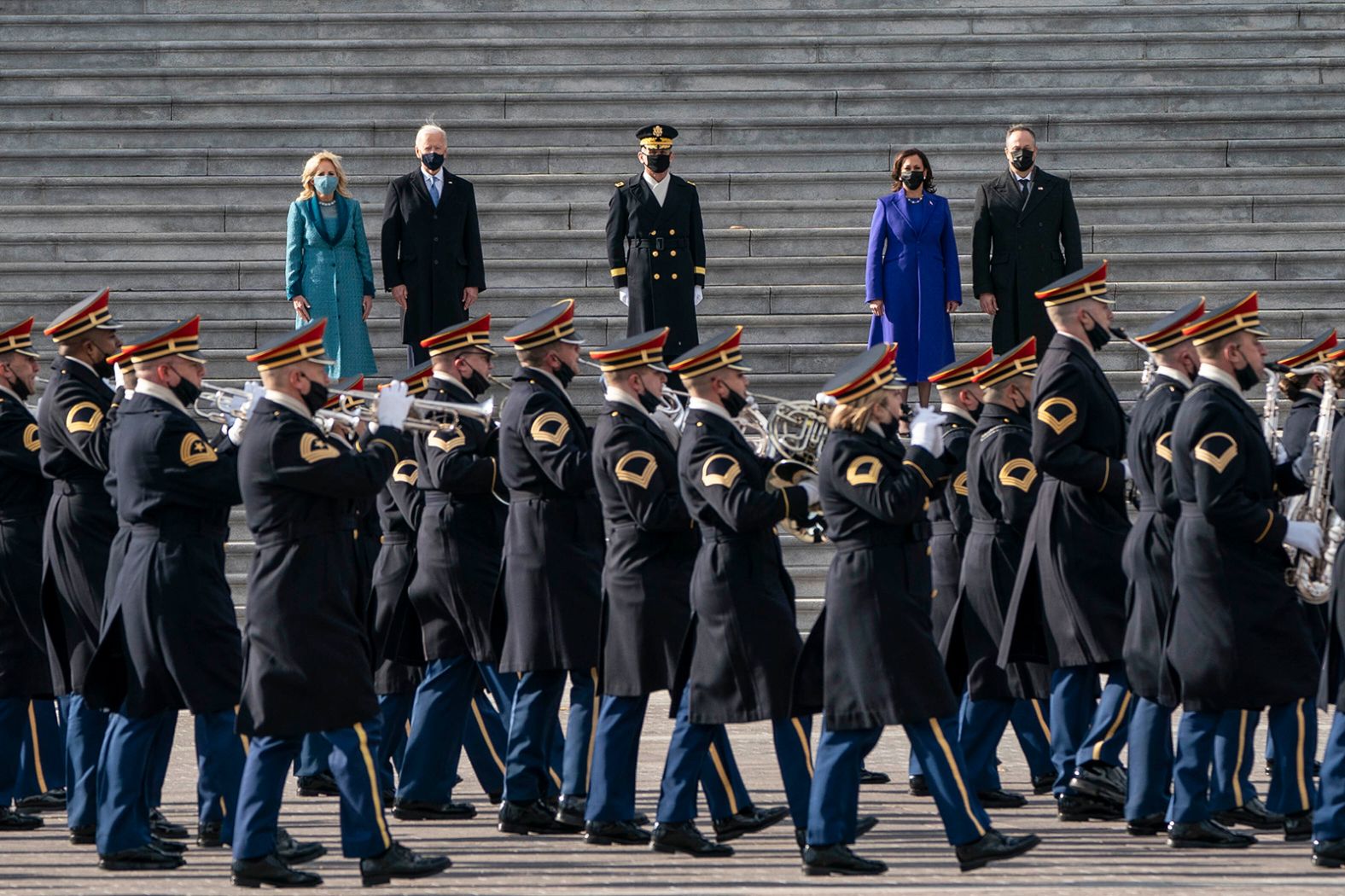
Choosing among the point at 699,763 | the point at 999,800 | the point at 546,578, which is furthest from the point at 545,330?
the point at 999,800

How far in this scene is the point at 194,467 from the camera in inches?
335

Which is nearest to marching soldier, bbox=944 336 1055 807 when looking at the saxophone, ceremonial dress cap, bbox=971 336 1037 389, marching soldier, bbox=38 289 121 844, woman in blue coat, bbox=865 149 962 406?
ceremonial dress cap, bbox=971 336 1037 389

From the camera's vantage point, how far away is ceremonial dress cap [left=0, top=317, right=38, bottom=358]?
32.3 feet

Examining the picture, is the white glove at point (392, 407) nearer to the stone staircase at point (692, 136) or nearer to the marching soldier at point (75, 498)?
the marching soldier at point (75, 498)

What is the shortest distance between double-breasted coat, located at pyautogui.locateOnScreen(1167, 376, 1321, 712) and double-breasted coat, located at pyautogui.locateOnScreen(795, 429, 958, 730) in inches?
40.5

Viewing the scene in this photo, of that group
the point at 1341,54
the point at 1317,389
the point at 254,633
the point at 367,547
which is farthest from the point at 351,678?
the point at 1341,54

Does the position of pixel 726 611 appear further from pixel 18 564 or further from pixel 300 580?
pixel 18 564

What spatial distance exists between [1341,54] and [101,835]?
12980 mm

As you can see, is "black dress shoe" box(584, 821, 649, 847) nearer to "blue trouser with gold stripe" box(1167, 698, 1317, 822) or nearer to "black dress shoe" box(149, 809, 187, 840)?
"black dress shoe" box(149, 809, 187, 840)

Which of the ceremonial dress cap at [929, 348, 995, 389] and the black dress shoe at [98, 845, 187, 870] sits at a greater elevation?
the ceremonial dress cap at [929, 348, 995, 389]

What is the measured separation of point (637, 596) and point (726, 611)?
0.59m

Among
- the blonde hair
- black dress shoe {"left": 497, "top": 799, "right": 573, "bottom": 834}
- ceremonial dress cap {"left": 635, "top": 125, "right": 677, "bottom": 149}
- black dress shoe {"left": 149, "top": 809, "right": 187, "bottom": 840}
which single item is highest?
ceremonial dress cap {"left": 635, "top": 125, "right": 677, "bottom": 149}

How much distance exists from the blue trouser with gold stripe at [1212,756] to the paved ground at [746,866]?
0.19m

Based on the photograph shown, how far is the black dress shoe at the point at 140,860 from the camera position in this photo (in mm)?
8516
